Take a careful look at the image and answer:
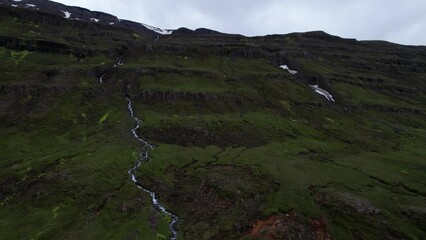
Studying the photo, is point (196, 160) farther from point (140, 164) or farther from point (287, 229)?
point (287, 229)

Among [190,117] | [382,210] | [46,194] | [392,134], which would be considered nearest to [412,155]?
[392,134]

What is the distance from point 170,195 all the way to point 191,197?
205 inches

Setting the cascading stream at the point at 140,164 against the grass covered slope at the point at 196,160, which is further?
the cascading stream at the point at 140,164

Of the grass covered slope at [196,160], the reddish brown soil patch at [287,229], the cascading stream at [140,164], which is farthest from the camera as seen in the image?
the cascading stream at [140,164]

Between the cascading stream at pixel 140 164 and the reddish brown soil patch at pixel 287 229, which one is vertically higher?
the reddish brown soil patch at pixel 287 229

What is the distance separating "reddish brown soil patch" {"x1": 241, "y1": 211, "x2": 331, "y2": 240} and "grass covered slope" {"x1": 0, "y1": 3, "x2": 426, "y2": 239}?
12.9 inches

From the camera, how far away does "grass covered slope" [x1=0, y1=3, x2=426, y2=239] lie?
79.0 m

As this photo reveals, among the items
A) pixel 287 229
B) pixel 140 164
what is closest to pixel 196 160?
pixel 140 164

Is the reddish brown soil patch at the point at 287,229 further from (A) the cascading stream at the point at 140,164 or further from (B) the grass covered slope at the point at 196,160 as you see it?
(A) the cascading stream at the point at 140,164

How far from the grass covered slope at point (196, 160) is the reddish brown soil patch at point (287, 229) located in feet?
1.08

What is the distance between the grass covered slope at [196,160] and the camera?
79000 mm

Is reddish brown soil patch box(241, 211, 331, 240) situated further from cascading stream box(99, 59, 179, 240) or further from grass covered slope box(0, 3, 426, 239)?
cascading stream box(99, 59, 179, 240)

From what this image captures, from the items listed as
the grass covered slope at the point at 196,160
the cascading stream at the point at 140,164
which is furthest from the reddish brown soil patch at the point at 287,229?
the cascading stream at the point at 140,164

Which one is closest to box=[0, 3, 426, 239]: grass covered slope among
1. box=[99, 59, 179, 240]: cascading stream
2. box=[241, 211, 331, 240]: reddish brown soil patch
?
box=[241, 211, 331, 240]: reddish brown soil patch
